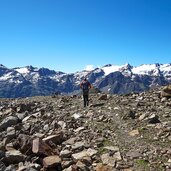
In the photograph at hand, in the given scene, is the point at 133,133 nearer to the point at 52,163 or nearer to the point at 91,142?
the point at 91,142

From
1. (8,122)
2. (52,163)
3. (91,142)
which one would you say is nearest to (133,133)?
(91,142)

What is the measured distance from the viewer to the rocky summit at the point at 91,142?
15914 millimetres

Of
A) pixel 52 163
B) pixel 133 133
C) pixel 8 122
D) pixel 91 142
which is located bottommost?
pixel 52 163

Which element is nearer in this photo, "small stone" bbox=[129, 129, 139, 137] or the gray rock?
"small stone" bbox=[129, 129, 139, 137]

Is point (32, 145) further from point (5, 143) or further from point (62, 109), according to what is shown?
point (62, 109)

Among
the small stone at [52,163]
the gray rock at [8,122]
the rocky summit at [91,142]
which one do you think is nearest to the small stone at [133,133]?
the rocky summit at [91,142]

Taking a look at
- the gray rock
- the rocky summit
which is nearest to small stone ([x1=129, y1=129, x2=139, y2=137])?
the rocky summit

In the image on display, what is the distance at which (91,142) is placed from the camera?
19297 mm

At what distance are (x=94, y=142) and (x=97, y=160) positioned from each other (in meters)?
2.63

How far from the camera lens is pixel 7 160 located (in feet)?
56.0

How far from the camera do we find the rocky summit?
15.9 meters

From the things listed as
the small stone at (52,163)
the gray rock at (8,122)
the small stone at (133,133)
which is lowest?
the small stone at (52,163)

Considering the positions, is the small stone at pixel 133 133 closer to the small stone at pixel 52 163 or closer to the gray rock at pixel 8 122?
the small stone at pixel 52 163

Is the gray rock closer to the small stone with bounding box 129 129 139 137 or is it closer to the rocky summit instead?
the rocky summit
